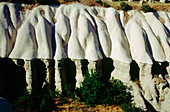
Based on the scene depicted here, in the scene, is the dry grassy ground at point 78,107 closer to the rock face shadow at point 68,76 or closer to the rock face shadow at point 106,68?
the rock face shadow at point 68,76

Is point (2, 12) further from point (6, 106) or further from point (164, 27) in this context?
point (164, 27)

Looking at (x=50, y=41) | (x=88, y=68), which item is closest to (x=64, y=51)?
(x=50, y=41)

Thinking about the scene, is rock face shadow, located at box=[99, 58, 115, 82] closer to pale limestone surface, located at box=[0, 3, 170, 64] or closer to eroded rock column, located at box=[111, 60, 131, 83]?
pale limestone surface, located at box=[0, 3, 170, 64]

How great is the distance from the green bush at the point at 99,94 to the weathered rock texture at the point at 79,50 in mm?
1072

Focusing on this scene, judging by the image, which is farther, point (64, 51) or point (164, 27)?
point (164, 27)

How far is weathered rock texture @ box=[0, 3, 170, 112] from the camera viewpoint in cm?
1148

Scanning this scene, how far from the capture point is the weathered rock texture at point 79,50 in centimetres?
1148

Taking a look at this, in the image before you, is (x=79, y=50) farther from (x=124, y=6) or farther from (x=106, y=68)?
(x=124, y=6)

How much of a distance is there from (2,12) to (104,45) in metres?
10.7

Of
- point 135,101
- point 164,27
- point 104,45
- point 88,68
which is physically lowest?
point 135,101

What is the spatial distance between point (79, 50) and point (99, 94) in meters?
4.24

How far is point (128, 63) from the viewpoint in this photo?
463 inches

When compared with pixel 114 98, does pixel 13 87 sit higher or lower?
higher

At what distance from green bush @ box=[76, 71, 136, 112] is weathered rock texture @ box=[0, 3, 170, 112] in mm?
1072
